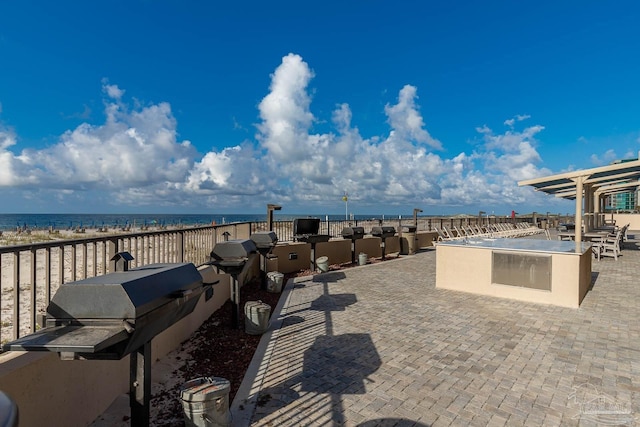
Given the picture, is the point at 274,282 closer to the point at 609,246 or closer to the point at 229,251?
the point at 229,251

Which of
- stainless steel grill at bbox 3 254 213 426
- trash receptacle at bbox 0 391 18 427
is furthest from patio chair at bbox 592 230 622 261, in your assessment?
trash receptacle at bbox 0 391 18 427

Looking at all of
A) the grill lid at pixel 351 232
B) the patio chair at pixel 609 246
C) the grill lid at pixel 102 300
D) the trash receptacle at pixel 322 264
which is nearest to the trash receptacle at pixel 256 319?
the grill lid at pixel 102 300

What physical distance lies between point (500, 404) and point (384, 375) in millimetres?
1242

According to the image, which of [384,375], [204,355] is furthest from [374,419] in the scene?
[204,355]

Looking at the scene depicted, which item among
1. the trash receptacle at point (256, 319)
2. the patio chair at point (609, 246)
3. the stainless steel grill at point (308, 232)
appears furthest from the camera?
the patio chair at point (609, 246)

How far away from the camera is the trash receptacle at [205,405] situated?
9.41 ft

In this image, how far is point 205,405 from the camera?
9.42 feet

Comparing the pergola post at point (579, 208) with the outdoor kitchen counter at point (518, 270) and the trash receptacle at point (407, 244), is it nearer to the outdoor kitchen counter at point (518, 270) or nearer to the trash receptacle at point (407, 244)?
the outdoor kitchen counter at point (518, 270)

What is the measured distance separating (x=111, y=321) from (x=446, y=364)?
3.93 metres

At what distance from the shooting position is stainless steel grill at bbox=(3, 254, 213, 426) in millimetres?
1959

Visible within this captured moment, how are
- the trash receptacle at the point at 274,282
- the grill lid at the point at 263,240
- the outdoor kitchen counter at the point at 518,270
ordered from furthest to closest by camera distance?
the trash receptacle at the point at 274,282
the grill lid at the point at 263,240
the outdoor kitchen counter at the point at 518,270

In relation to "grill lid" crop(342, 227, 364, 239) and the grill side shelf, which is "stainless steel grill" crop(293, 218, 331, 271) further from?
the grill side shelf

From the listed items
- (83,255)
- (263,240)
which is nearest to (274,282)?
(263,240)

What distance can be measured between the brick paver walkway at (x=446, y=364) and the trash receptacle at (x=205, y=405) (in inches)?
15.5
